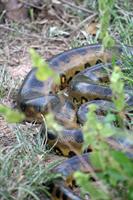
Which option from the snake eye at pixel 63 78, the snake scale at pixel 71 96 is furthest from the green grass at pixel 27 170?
the snake eye at pixel 63 78

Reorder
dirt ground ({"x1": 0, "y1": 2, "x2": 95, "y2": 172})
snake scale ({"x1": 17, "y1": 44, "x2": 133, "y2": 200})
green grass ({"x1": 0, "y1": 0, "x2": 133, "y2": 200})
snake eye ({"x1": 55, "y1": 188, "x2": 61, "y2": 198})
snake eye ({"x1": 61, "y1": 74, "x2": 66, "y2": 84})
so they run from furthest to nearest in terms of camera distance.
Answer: snake eye ({"x1": 61, "y1": 74, "x2": 66, "y2": 84}) → dirt ground ({"x1": 0, "y1": 2, "x2": 95, "y2": 172}) → snake scale ({"x1": 17, "y1": 44, "x2": 133, "y2": 200}) → snake eye ({"x1": 55, "y1": 188, "x2": 61, "y2": 198}) → green grass ({"x1": 0, "y1": 0, "x2": 133, "y2": 200})

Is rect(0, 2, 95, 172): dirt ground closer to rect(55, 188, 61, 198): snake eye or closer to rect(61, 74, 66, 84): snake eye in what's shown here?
rect(61, 74, 66, 84): snake eye

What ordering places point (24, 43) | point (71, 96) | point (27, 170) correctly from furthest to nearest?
point (24, 43)
point (71, 96)
point (27, 170)

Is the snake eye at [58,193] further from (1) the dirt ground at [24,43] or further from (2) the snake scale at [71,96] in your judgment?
(1) the dirt ground at [24,43]

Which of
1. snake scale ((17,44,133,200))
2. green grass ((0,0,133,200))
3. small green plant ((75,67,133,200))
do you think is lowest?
green grass ((0,0,133,200))

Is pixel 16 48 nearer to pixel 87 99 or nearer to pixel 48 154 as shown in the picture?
pixel 87 99

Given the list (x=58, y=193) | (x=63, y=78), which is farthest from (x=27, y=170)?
(x=63, y=78)

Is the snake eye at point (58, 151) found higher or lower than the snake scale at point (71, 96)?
lower

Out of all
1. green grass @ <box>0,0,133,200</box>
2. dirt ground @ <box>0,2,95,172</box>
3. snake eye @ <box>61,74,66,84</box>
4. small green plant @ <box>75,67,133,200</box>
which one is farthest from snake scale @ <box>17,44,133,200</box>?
small green plant @ <box>75,67,133,200</box>

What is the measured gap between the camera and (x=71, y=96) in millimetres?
5988

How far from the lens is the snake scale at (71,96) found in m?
4.76

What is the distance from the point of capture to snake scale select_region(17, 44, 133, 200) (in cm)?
476

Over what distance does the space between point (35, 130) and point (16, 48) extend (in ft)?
7.68

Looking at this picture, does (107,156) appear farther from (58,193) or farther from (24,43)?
(24,43)
